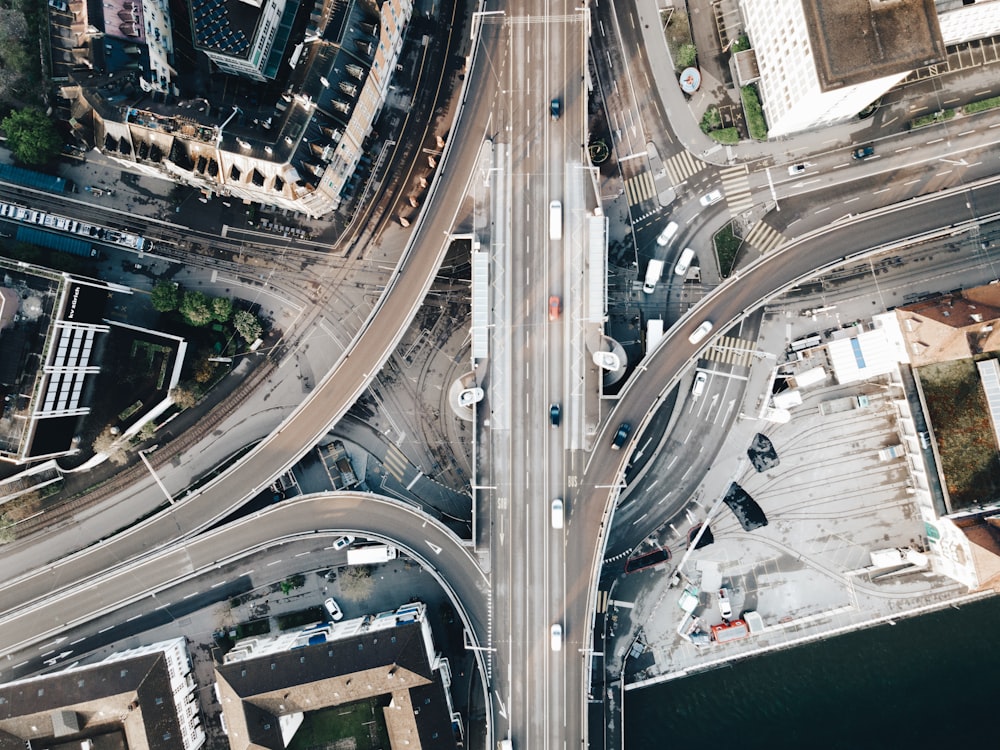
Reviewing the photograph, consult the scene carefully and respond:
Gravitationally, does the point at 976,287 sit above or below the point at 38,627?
above

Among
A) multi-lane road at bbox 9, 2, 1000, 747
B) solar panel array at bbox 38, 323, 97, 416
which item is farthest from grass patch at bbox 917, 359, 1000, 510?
solar panel array at bbox 38, 323, 97, 416

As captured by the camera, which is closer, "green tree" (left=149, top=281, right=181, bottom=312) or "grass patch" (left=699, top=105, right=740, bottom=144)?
"green tree" (left=149, top=281, right=181, bottom=312)

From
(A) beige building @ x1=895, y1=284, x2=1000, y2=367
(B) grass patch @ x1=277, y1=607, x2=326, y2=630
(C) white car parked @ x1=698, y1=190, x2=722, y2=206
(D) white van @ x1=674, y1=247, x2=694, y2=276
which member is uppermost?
(C) white car parked @ x1=698, y1=190, x2=722, y2=206

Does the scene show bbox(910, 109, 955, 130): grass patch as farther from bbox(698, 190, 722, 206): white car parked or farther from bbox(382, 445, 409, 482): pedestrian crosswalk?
bbox(382, 445, 409, 482): pedestrian crosswalk

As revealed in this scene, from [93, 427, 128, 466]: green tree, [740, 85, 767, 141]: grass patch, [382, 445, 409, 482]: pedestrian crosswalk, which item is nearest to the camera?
[93, 427, 128, 466]: green tree

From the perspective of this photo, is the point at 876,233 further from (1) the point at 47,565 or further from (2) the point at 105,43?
(1) the point at 47,565

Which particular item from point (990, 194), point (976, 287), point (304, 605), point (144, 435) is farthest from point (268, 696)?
point (990, 194)
